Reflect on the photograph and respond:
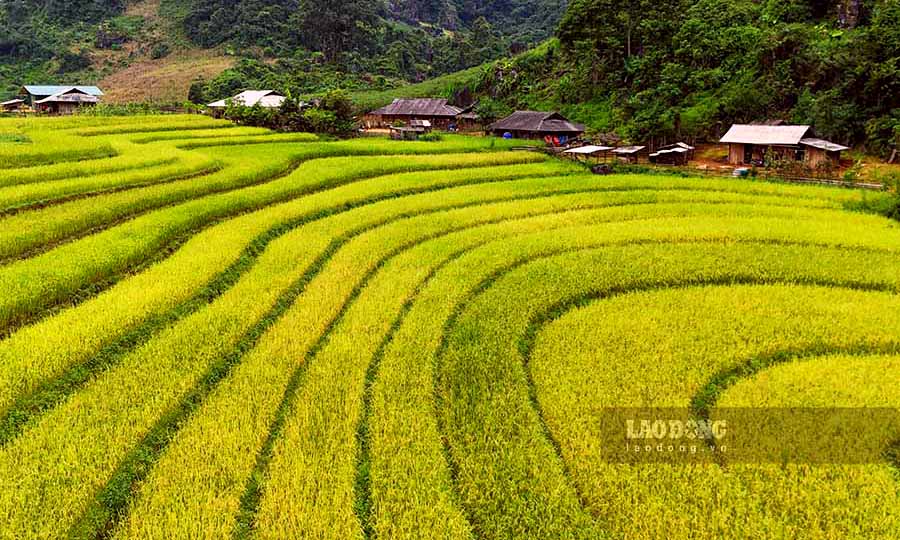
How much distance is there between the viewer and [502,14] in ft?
311

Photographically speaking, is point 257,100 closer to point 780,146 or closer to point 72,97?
point 72,97

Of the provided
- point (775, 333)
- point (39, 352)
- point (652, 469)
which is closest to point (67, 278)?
point (39, 352)

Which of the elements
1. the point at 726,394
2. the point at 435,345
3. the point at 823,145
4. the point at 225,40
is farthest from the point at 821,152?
the point at 225,40

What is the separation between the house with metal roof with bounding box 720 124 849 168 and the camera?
26.0m

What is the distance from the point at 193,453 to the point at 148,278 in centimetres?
563

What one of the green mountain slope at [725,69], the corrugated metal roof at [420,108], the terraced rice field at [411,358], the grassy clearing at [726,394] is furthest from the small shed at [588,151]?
the corrugated metal roof at [420,108]

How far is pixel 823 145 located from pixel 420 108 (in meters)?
30.2

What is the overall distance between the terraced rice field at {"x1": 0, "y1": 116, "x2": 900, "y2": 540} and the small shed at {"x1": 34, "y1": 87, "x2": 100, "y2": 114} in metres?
31.4

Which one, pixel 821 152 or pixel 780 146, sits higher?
pixel 780 146

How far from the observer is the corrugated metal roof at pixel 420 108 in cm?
4497

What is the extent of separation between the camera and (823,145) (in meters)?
25.6

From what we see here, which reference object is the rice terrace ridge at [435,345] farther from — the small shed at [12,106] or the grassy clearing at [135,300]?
the small shed at [12,106]

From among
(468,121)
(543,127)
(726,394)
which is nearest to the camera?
(726,394)

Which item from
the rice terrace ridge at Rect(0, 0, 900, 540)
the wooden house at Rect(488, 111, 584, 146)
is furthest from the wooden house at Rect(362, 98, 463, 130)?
the rice terrace ridge at Rect(0, 0, 900, 540)
